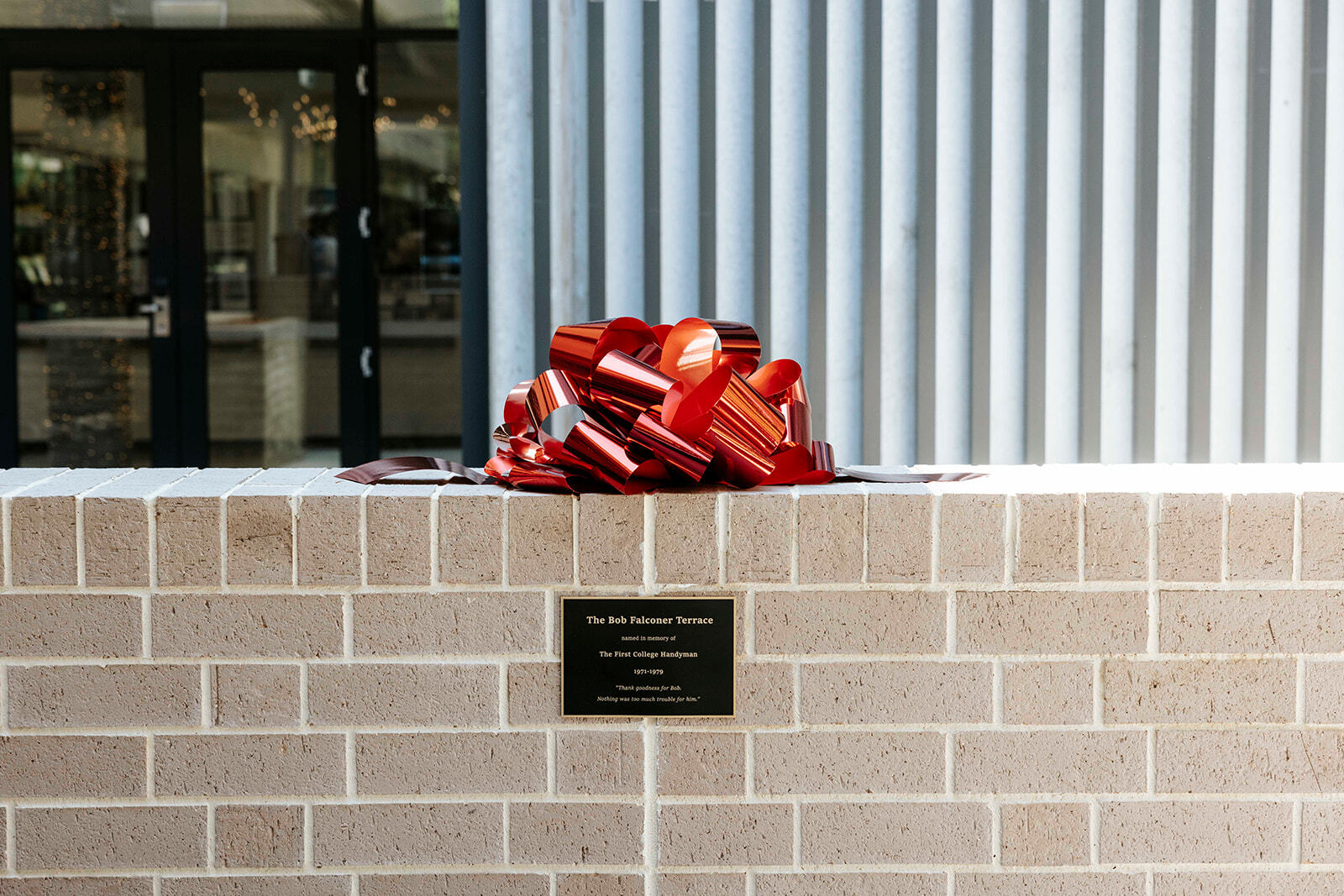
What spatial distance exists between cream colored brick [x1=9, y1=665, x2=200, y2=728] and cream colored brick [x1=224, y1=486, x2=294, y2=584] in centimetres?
15

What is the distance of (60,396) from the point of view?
7.50 m

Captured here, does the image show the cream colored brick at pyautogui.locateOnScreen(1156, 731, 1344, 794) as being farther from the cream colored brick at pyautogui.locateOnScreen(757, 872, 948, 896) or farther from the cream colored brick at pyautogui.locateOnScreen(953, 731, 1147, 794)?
the cream colored brick at pyautogui.locateOnScreen(757, 872, 948, 896)

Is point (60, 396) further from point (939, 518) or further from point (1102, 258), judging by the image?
point (939, 518)

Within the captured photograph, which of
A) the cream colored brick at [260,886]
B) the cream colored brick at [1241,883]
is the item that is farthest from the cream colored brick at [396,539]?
the cream colored brick at [1241,883]

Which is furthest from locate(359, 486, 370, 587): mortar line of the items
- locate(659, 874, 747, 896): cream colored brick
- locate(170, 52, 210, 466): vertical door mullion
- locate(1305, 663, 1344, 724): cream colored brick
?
locate(170, 52, 210, 466): vertical door mullion

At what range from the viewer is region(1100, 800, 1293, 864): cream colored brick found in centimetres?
177

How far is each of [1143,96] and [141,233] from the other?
224 inches

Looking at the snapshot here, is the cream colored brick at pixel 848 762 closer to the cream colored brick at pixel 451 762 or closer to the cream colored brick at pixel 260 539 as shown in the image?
the cream colored brick at pixel 451 762

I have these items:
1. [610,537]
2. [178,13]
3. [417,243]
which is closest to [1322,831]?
[610,537]

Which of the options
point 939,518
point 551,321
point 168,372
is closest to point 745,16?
point 551,321

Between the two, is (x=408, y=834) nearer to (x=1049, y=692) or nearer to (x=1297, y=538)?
(x=1049, y=692)

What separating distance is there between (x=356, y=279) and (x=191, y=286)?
2.94 ft

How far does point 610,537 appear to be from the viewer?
1725mm

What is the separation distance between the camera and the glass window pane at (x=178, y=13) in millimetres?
7016
